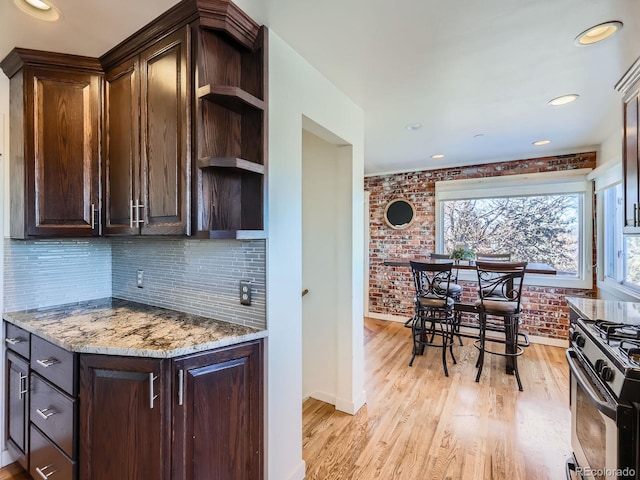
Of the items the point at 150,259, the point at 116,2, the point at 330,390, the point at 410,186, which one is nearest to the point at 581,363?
the point at 330,390

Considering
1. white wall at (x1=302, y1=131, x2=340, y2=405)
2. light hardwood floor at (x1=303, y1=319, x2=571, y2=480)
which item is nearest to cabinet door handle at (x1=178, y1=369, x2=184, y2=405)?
light hardwood floor at (x1=303, y1=319, x2=571, y2=480)

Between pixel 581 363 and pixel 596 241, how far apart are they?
2.94 m

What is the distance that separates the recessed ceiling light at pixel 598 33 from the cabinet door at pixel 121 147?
2.36 meters

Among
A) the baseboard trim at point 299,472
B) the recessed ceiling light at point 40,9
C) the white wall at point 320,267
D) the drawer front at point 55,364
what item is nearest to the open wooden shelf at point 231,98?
the recessed ceiling light at point 40,9

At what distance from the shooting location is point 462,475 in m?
1.77

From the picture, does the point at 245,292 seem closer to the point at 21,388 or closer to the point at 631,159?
the point at 21,388

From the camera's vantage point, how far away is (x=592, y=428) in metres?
1.34

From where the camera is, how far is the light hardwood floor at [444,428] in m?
1.82

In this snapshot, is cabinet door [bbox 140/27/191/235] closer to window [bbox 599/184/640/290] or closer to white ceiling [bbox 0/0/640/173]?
white ceiling [bbox 0/0/640/173]

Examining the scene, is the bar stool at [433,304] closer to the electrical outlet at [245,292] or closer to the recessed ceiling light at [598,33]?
the recessed ceiling light at [598,33]

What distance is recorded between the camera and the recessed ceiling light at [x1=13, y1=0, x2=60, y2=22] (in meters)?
1.33

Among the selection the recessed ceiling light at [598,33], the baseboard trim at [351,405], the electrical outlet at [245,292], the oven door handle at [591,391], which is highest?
the recessed ceiling light at [598,33]

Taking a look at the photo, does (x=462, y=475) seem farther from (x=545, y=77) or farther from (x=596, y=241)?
(x=596, y=241)

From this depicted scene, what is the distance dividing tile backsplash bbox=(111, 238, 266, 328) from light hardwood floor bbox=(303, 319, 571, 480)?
1134 mm
